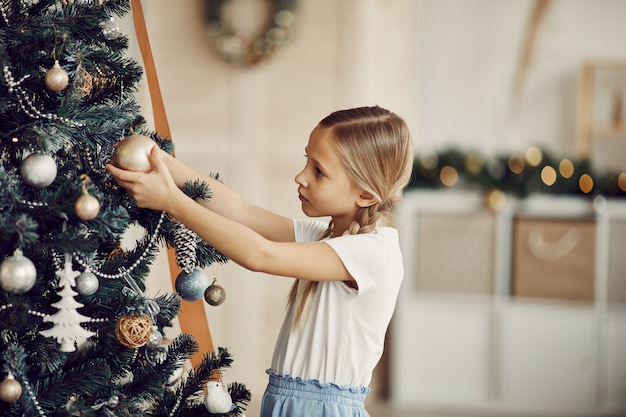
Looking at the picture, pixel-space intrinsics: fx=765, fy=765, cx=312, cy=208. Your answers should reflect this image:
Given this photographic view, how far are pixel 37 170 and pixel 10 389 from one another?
0.96 ft

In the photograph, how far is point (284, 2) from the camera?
3.80 metres

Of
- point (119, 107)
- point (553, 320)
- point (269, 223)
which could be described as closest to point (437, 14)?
point (553, 320)

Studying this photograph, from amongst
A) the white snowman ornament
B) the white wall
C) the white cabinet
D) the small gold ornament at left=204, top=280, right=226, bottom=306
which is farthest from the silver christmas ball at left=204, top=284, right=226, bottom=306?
the white wall

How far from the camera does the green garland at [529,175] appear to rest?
→ 390 cm

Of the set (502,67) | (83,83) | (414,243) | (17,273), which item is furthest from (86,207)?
(502,67)

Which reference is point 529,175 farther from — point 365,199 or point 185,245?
point 185,245

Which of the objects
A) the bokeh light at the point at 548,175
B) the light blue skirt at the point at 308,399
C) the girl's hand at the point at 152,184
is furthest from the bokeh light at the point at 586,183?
the girl's hand at the point at 152,184

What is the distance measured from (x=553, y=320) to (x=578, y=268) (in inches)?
11.5

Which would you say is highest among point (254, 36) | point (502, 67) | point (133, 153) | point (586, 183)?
point (502, 67)

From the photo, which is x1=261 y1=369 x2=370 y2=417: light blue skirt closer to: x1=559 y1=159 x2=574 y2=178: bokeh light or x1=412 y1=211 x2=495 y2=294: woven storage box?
x1=412 y1=211 x2=495 y2=294: woven storage box

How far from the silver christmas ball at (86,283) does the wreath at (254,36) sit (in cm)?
288

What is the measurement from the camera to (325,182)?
1.35m

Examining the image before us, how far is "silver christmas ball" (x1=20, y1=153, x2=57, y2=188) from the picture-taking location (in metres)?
1.01

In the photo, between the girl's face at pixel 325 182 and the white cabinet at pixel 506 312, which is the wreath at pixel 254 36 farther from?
the girl's face at pixel 325 182
